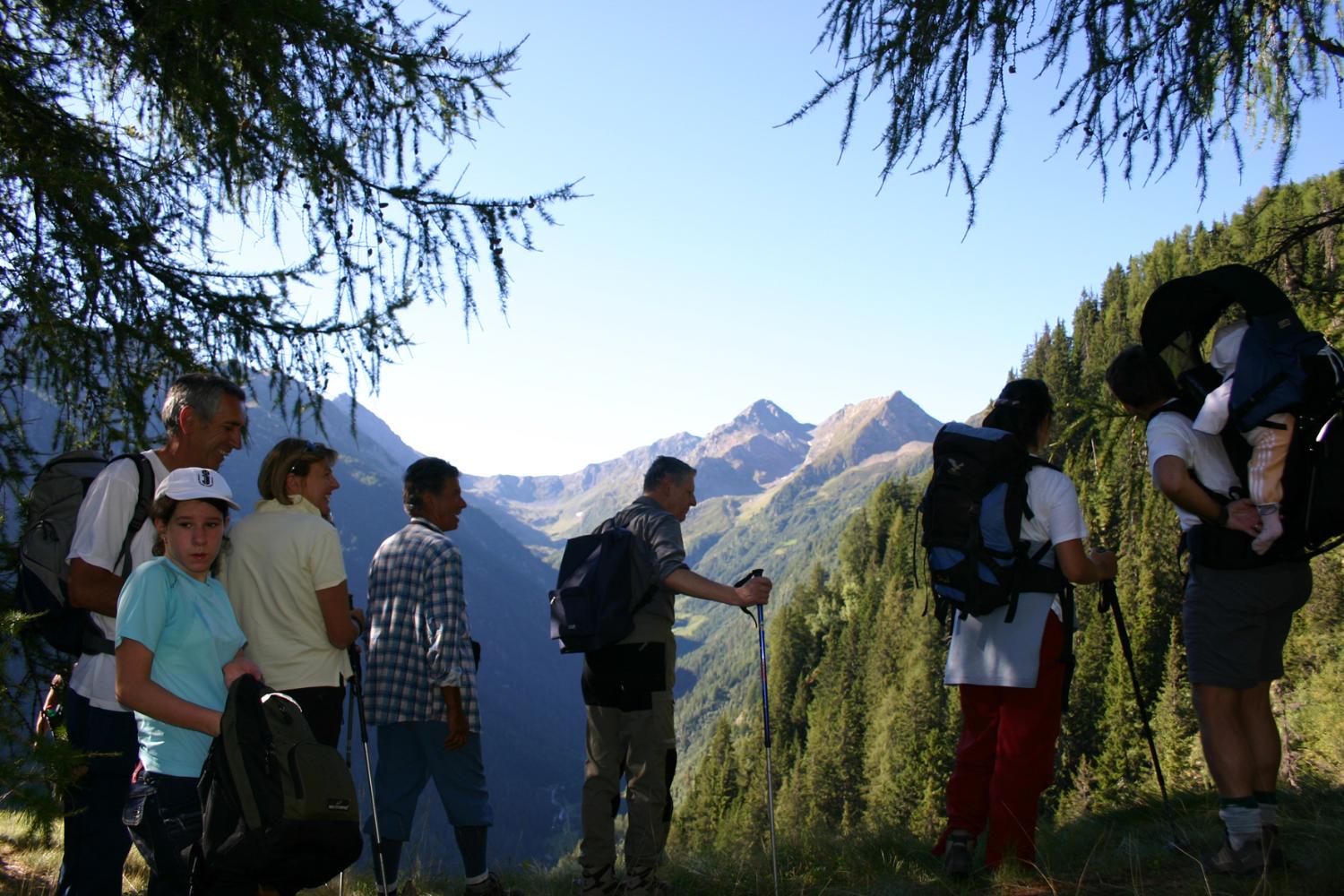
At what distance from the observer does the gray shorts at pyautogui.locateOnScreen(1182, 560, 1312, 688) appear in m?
3.87

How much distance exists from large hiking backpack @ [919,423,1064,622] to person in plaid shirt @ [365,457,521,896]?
2.31m

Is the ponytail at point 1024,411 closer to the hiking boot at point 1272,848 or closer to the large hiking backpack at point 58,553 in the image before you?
the hiking boot at point 1272,848

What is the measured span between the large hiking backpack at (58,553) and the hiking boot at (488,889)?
7.57 ft

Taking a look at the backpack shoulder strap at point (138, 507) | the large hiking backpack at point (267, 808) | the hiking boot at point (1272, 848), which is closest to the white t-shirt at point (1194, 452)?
the hiking boot at point (1272, 848)

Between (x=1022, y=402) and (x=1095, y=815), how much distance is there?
3.56m

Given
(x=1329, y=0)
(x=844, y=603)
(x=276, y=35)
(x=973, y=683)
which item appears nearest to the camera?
(x=1329, y=0)

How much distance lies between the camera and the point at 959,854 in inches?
174

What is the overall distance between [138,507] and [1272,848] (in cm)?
442

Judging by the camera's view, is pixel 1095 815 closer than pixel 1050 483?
No

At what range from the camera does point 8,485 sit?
3803 millimetres

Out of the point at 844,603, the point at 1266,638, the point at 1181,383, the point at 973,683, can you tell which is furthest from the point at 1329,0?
the point at 844,603

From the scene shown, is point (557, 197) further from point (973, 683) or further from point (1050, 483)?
point (973, 683)

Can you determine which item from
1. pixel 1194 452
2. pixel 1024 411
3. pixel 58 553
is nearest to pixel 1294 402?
pixel 1194 452

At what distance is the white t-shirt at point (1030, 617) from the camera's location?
416cm
